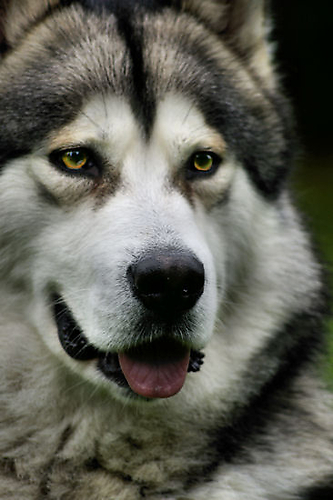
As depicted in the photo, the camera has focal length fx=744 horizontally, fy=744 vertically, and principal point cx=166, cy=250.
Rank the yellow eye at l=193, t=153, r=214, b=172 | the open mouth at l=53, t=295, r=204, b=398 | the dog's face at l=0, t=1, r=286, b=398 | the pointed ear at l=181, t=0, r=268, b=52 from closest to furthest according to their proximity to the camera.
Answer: the dog's face at l=0, t=1, r=286, b=398 < the open mouth at l=53, t=295, r=204, b=398 < the yellow eye at l=193, t=153, r=214, b=172 < the pointed ear at l=181, t=0, r=268, b=52

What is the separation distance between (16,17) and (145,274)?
4.34ft

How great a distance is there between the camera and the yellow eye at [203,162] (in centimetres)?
312

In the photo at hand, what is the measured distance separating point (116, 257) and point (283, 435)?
1.17 metres

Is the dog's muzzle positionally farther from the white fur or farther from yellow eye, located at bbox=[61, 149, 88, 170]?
yellow eye, located at bbox=[61, 149, 88, 170]

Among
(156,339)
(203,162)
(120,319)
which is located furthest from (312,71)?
(120,319)

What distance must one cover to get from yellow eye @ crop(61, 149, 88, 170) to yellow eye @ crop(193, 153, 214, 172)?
0.47 m

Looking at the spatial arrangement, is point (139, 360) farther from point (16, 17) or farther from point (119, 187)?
point (16, 17)

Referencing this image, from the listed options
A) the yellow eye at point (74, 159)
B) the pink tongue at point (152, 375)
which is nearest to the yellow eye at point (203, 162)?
the yellow eye at point (74, 159)

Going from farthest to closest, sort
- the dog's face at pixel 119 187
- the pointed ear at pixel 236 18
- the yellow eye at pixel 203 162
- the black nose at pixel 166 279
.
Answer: the pointed ear at pixel 236 18
the yellow eye at pixel 203 162
the dog's face at pixel 119 187
the black nose at pixel 166 279

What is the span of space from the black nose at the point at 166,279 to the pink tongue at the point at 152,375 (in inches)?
10.6

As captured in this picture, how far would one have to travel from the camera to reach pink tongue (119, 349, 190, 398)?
2.88 metres

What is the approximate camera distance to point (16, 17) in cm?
318

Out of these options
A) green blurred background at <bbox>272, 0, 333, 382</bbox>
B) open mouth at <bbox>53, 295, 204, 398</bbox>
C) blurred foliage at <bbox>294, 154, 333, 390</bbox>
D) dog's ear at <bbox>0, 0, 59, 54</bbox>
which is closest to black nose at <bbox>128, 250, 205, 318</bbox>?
open mouth at <bbox>53, 295, 204, 398</bbox>

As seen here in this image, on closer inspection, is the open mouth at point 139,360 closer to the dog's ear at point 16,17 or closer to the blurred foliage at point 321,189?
the dog's ear at point 16,17
